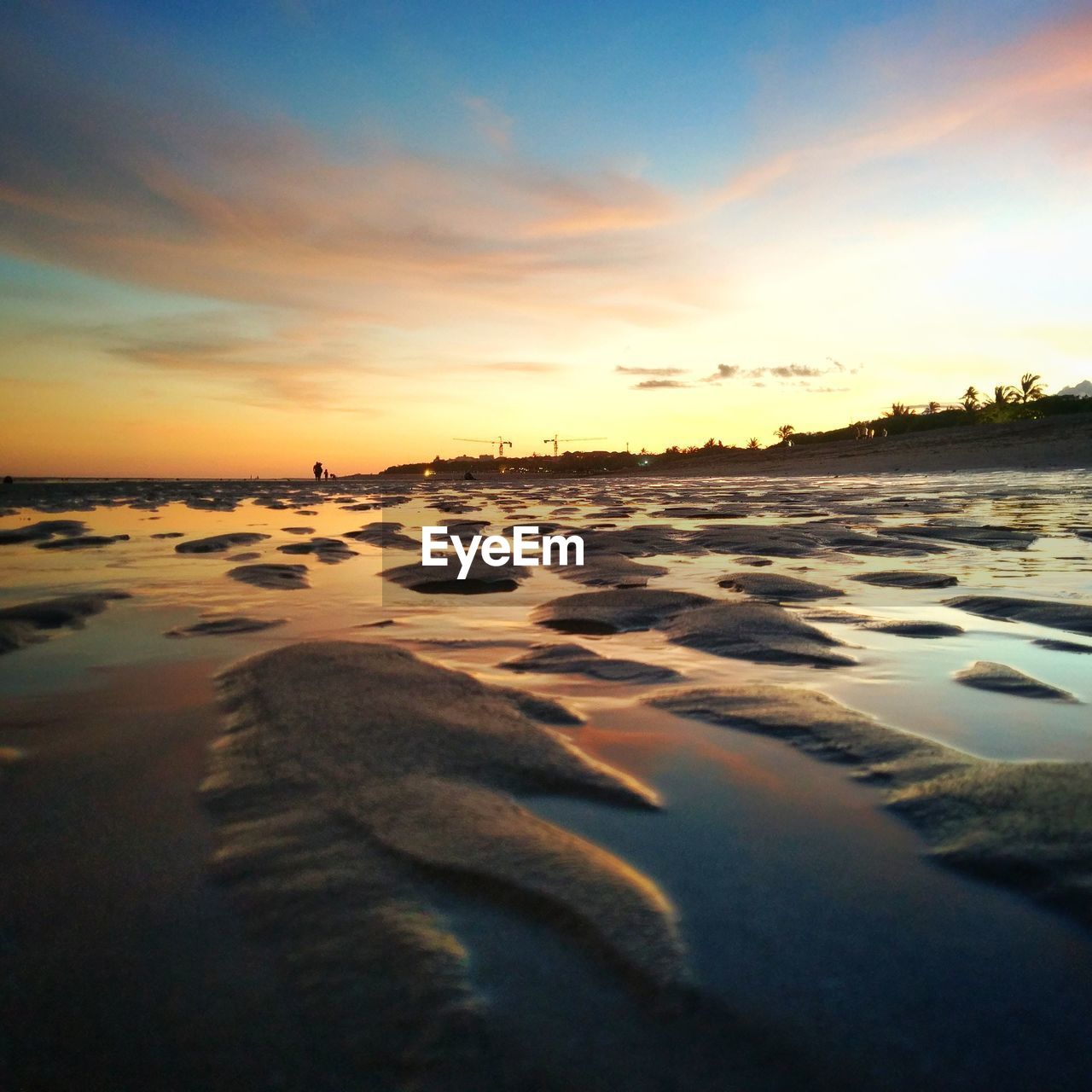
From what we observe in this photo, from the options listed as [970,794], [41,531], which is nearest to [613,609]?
[970,794]

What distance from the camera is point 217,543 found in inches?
260

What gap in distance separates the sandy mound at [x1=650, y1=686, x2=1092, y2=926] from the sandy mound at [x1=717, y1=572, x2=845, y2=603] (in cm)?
187

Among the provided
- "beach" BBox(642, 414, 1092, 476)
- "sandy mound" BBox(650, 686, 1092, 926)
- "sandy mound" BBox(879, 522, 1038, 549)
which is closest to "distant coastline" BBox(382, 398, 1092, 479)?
"beach" BBox(642, 414, 1092, 476)

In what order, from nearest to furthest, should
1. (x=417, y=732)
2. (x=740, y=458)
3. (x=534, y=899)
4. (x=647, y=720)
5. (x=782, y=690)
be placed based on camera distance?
(x=534, y=899) < (x=417, y=732) < (x=647, y=720) < (x=782, y=690) < (x=740, y=458)

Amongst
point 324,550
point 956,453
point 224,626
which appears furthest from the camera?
point 956,453

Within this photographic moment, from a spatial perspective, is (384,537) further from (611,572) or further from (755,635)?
(755,635)

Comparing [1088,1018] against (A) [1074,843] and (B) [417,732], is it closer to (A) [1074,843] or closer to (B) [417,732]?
(A) [1074,843]

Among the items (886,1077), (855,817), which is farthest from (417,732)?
(886,1077)

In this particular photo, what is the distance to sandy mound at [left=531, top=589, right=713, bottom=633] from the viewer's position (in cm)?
329

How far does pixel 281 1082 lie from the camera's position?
780mm

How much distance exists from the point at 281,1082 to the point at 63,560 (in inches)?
234

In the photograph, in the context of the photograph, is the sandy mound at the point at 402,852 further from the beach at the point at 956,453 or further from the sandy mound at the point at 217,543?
the beach at the point at 956,453

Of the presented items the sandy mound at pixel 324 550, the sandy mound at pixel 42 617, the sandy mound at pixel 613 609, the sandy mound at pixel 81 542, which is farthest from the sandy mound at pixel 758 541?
the sandy mound at pixel 81 542

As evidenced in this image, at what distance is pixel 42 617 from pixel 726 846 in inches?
128
